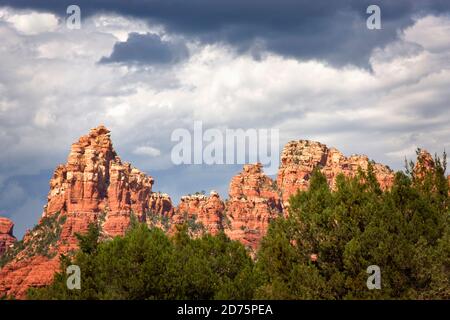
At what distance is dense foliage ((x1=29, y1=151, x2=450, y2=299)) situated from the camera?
1948 inches

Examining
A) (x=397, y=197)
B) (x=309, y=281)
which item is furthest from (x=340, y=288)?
(x=397, y=197)

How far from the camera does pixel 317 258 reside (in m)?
54.1

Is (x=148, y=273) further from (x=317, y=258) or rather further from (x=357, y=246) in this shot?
(x=357, y=246)

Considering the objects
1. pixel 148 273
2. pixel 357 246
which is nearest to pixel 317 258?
pixel 357 246

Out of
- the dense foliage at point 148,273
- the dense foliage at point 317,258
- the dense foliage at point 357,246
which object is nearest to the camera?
the dense foliage at point 357,246

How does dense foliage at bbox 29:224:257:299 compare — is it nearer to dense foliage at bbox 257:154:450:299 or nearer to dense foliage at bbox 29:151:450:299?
dense foliage at bbox 29:151:450:299

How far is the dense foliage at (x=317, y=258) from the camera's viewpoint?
162 ft

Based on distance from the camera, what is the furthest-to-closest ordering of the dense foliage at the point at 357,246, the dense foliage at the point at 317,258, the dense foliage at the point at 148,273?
1. the dense foliage at the point at 148,273
2. the dense foliage at the point at 317,258
3. the dense foliage at the point at 357,246

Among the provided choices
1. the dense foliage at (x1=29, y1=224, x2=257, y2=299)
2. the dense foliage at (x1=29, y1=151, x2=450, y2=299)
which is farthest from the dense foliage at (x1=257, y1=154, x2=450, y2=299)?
the dense foliage at (x1=29, y1=224, x2=257, y2=299)

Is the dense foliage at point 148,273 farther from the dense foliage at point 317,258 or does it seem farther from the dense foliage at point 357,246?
the dense foliage at point 357,246

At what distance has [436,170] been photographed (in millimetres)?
69688

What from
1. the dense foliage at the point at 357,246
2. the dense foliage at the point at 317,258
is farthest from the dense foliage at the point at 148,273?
the dense foliage at the point at 357,246
